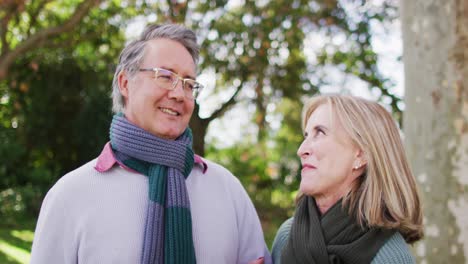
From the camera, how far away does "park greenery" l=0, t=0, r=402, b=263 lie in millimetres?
10062

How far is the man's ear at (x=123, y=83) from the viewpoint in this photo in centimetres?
270

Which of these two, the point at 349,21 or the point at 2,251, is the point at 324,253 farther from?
the point at 349,21

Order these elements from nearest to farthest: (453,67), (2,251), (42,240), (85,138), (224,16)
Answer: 1. (42,240)
2. (453,67)
3. (2,251)
4. (224,16)
5. (85,138)

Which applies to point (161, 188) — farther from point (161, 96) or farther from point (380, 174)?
point (380, 174)

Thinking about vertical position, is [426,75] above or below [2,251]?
above

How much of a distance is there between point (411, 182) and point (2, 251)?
6.23 m

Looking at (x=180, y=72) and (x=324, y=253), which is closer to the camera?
(x=324, y=253)

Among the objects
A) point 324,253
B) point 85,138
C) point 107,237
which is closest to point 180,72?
point 107,237

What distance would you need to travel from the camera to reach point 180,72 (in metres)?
2.62

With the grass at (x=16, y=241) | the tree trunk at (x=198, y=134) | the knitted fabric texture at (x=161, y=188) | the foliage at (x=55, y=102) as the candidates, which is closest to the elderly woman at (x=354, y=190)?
the knitted fabric texture at (x=161, y=188)

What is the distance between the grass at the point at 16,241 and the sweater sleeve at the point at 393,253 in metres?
5.66

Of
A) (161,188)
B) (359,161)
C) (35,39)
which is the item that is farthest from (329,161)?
(35,39)

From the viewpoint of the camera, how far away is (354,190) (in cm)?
255

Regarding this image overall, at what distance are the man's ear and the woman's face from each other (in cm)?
85
